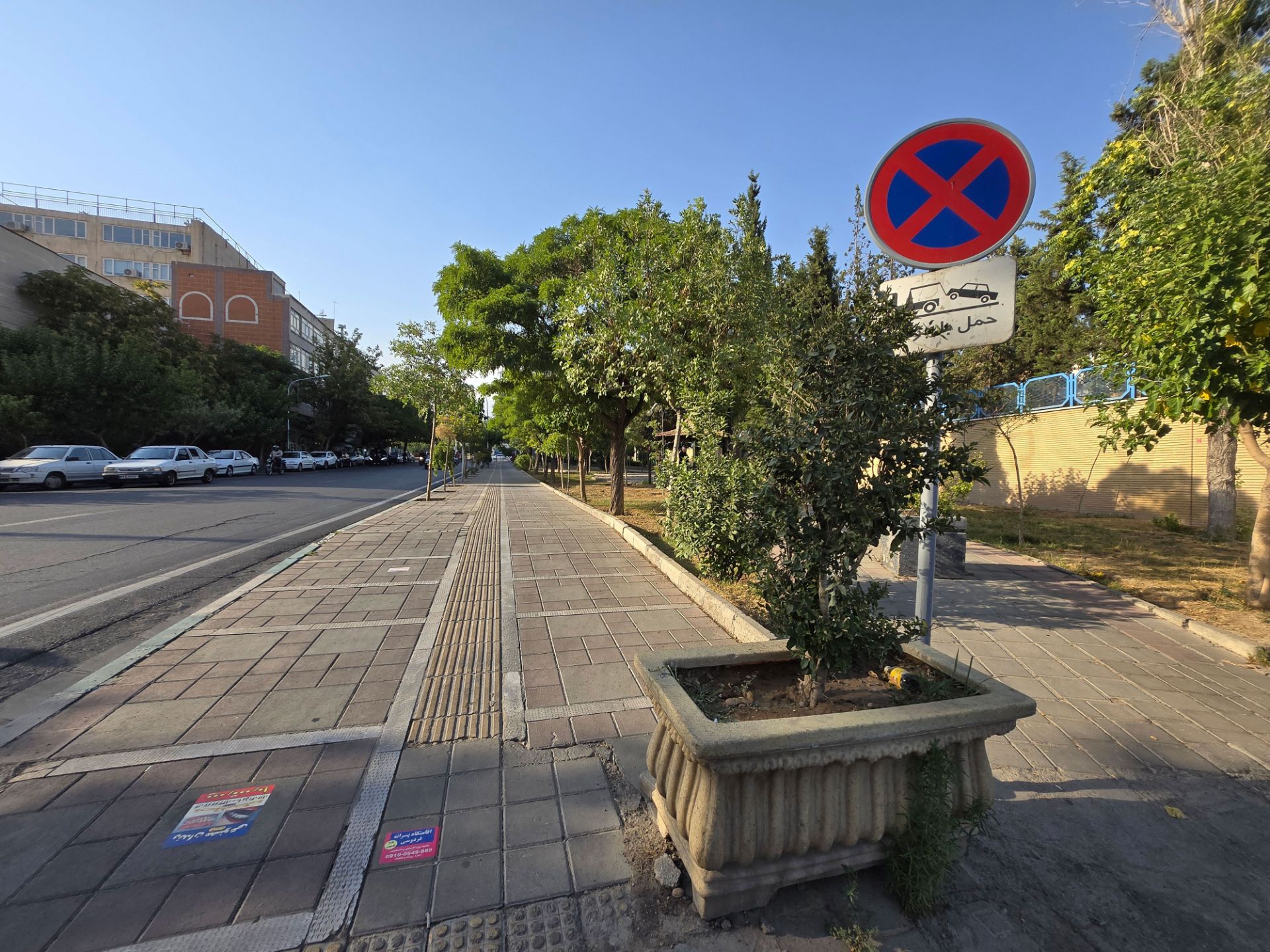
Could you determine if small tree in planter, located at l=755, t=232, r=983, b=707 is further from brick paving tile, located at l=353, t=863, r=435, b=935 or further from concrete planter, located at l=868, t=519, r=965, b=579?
concrete planter, located at l=868, t=519, r=965, b=579

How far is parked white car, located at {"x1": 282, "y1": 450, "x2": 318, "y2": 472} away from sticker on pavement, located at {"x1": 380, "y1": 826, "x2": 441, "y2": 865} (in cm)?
4110

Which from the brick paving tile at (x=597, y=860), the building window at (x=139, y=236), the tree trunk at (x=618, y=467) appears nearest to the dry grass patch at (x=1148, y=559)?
the brick paving tile at (x=597, y=860)

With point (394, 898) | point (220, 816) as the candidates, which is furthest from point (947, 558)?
point (220, 816)

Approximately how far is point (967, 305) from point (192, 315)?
58.0m

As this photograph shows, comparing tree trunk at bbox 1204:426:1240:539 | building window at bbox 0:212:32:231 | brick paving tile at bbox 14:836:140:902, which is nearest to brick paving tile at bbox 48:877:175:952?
brick paving tile at bbox 14:836:140:902

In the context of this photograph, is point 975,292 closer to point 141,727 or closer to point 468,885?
point 468,885

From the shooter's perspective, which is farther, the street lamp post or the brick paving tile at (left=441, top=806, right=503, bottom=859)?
the street lamp post

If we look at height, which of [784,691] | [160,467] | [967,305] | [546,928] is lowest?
[546,928]

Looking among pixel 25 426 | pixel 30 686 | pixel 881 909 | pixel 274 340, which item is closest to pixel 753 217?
pixel 881 909

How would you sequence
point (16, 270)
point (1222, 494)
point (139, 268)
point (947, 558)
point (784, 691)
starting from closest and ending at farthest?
1. point (784, 691)
2. point (947, 558)
3. point (1222, 494)
4. point (16, 270)
5. point (139, 268)

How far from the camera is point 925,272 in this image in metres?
2.42

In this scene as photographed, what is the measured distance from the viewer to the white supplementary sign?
2.21 metres

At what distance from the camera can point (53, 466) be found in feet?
55.6

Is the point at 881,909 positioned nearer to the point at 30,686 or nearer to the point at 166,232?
the point at 30,686
